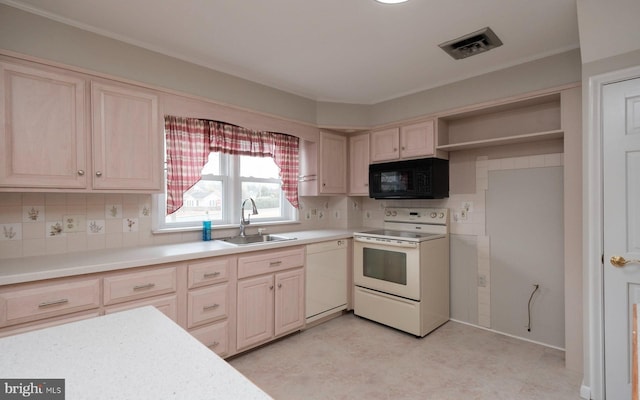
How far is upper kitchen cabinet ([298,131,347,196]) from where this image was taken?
3.70 meters

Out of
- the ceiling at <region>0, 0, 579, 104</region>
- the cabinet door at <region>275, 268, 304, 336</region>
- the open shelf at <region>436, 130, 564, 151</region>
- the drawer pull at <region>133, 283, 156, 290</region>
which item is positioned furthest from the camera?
the cabinet door at <region>275, 268, 304, 336</region>

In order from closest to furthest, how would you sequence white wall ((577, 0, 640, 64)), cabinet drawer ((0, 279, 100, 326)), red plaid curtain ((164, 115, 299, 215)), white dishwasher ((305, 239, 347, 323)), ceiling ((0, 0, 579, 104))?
cabinet drawer ((0, 279, 100, 326)), white wall ((577, 0, 640, 64)), ceiling ((0, 0, 579, 104)), red plaid curtain ((164, 115, 299, 215)), white dishwasher ((305, 239, 347, 323))

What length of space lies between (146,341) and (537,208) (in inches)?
124

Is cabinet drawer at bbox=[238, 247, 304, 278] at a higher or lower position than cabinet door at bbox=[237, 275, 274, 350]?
higher

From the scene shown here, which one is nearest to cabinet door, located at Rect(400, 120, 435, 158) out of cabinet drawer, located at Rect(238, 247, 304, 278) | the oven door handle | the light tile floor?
the oven door handle

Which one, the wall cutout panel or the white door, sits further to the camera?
the wall cutout panel

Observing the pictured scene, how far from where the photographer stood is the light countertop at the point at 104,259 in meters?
1.72

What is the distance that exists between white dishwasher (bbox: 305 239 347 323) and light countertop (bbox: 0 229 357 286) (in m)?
0.55

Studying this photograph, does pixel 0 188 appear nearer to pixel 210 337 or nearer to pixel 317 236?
pixel 210 337

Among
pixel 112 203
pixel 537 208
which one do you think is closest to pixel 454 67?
pixel 537 208

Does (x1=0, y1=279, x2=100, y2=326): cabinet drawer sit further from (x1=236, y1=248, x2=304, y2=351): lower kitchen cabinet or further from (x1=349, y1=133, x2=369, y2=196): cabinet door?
(x1=349, y1=133, x2=369, y2=196): cabinet door

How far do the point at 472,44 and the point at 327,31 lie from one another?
1.12 m

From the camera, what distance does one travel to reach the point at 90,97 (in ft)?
6.97

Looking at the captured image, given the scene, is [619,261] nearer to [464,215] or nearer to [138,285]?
[464,215]
